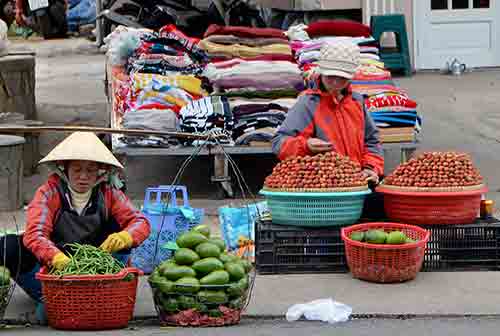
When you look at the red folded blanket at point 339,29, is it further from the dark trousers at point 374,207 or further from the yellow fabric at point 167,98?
the dark trousers at point 374,207

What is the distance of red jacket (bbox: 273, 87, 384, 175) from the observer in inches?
294

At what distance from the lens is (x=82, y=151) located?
6340 millimetres

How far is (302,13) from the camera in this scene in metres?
15.7

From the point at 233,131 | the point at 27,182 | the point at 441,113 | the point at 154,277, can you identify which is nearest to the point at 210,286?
the point at 154,277

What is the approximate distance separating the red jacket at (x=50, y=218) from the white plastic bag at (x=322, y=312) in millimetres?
927

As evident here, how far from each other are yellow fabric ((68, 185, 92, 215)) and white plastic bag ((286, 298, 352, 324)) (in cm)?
128

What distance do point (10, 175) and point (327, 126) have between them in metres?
3.21

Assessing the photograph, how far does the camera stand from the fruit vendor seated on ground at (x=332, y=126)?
735 centimetres

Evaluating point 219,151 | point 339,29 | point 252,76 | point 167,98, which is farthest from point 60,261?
point 339,29

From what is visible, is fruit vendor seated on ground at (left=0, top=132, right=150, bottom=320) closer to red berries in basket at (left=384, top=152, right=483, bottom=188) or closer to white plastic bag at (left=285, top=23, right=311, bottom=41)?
red berries in basket at (left=384, top=152, right=483, bottom=188)

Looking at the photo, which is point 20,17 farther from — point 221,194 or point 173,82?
point 221,194

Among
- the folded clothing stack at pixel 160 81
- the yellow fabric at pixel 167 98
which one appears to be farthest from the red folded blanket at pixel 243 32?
the yellow fabric at pixel 167 98

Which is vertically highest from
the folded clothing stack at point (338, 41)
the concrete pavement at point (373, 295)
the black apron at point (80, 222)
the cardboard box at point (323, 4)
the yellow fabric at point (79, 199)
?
the cardboard box at point (323, 4)

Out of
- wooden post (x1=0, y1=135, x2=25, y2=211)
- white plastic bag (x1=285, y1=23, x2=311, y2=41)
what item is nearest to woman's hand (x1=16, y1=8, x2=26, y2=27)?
white plastic bag (x1=285, y1=23, x2=311, y2=41)
